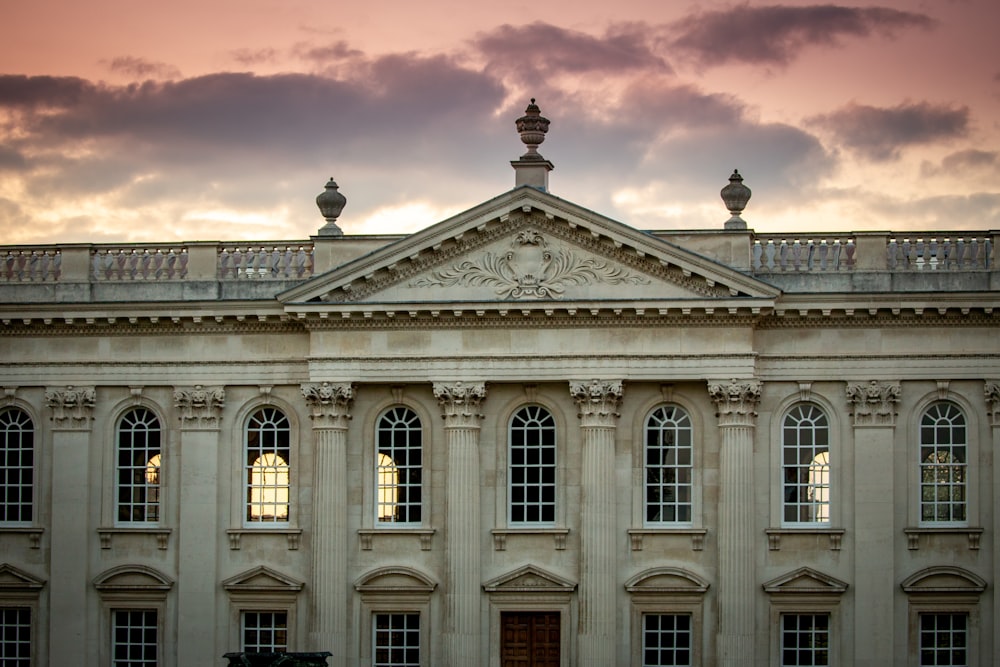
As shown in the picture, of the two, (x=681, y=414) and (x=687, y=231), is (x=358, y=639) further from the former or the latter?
(x=687, y=231)

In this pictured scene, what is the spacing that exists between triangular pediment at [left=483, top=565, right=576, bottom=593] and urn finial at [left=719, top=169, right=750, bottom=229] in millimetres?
8880

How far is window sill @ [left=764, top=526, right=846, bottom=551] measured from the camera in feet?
132

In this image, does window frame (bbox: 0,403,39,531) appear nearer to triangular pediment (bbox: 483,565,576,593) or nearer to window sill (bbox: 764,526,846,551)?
triangular pediment (bbox: 483,565,576,593)

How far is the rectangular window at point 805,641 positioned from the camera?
133ft

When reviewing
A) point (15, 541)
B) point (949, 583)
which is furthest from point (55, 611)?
point (949, 583)

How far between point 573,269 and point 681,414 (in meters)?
4.10

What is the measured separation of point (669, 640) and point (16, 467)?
1573 centimetres

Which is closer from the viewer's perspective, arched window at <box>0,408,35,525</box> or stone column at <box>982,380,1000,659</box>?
stone column at <box>982,380,1000,659</box>

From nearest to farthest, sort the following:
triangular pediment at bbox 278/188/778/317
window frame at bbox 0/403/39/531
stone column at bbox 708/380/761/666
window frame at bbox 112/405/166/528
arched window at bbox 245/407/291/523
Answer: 1. stone column at bbox 708/380/761/666
2. triangular pediment at bbox 278/188/778/317
3. arched window at bbox 245/407/291/523
4. window frame at bbox 112/405/166/528
5. window frame at bbox 0/403/39/531

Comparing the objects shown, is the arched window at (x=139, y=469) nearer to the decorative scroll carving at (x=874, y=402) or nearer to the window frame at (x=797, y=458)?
the window frame at (x=797, y=458)

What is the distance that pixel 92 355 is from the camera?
140 feet

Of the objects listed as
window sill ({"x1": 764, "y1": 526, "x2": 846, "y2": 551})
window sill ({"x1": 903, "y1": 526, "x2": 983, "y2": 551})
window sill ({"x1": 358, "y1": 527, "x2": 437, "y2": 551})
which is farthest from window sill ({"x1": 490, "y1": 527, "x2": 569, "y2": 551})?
window sill ({"x1": 903, "y1": 526, "x2": 983, "y2": 551})

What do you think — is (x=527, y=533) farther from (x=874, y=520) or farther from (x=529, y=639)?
(x=874, y=520)

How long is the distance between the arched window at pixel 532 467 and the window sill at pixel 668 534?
1930 millimetres
